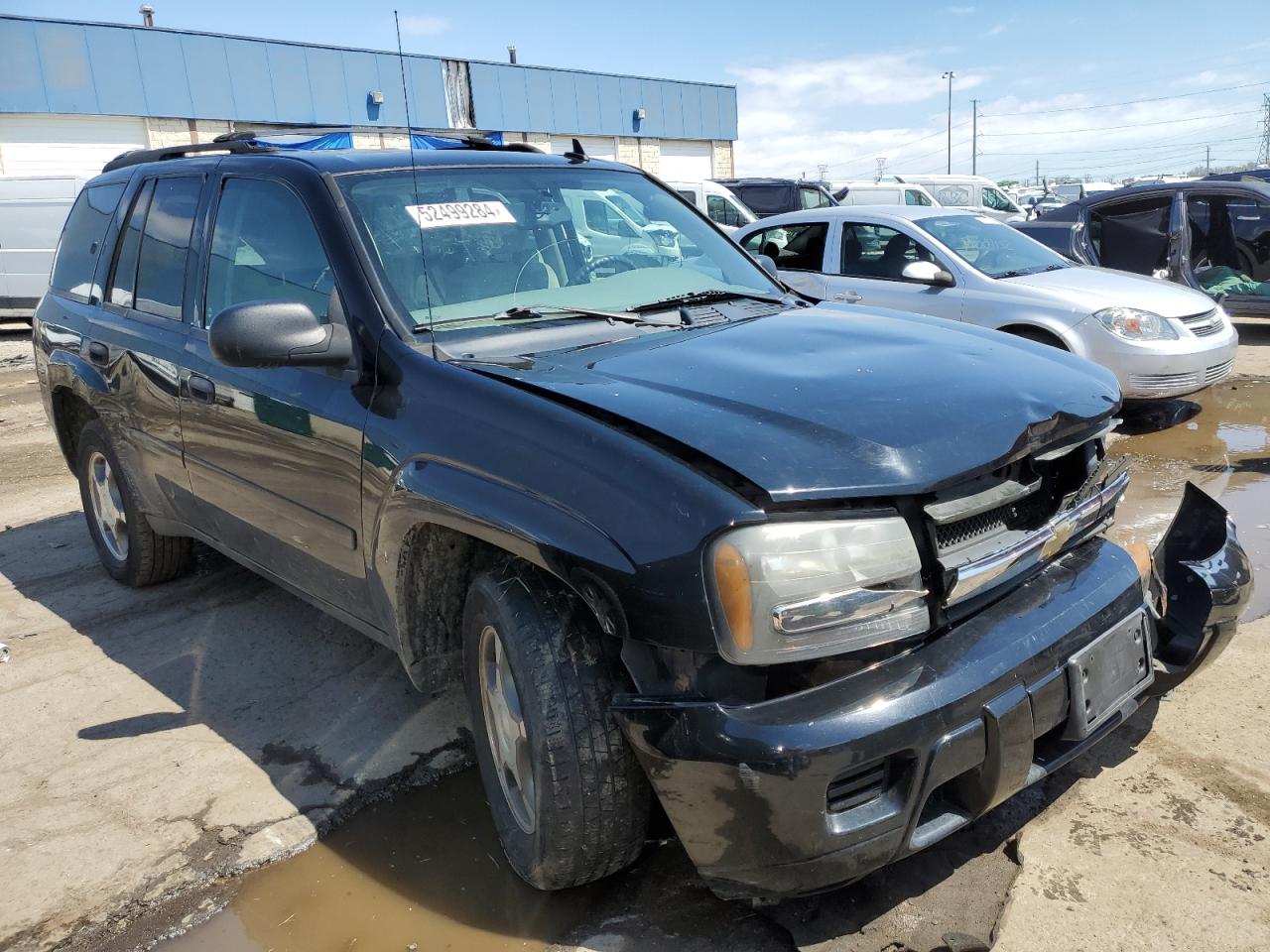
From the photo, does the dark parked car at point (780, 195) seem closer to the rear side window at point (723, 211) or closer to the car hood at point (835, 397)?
the rear side window at point (723, 211)

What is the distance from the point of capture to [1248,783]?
2.74 meters

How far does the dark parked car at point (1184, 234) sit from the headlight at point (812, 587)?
863 cm

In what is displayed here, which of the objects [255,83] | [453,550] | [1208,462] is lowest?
[1208,462]

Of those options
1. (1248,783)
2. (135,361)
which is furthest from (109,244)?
(1248,783)

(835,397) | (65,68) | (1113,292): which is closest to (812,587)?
(835,397)

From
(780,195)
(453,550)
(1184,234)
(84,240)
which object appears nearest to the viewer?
(453,550)

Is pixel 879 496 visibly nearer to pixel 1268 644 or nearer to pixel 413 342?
pixel 413 342

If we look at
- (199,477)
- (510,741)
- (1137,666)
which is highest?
(199,477)

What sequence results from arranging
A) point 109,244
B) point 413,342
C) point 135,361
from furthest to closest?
1. point 109,244
2. point 135,361
3. point 413,342

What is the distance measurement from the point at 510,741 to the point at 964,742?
1.11 metres

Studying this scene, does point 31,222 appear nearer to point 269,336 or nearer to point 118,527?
point 118,527

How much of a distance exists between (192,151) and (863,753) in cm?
364

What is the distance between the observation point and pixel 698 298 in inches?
127

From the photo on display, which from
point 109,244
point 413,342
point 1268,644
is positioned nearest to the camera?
point 413,342
